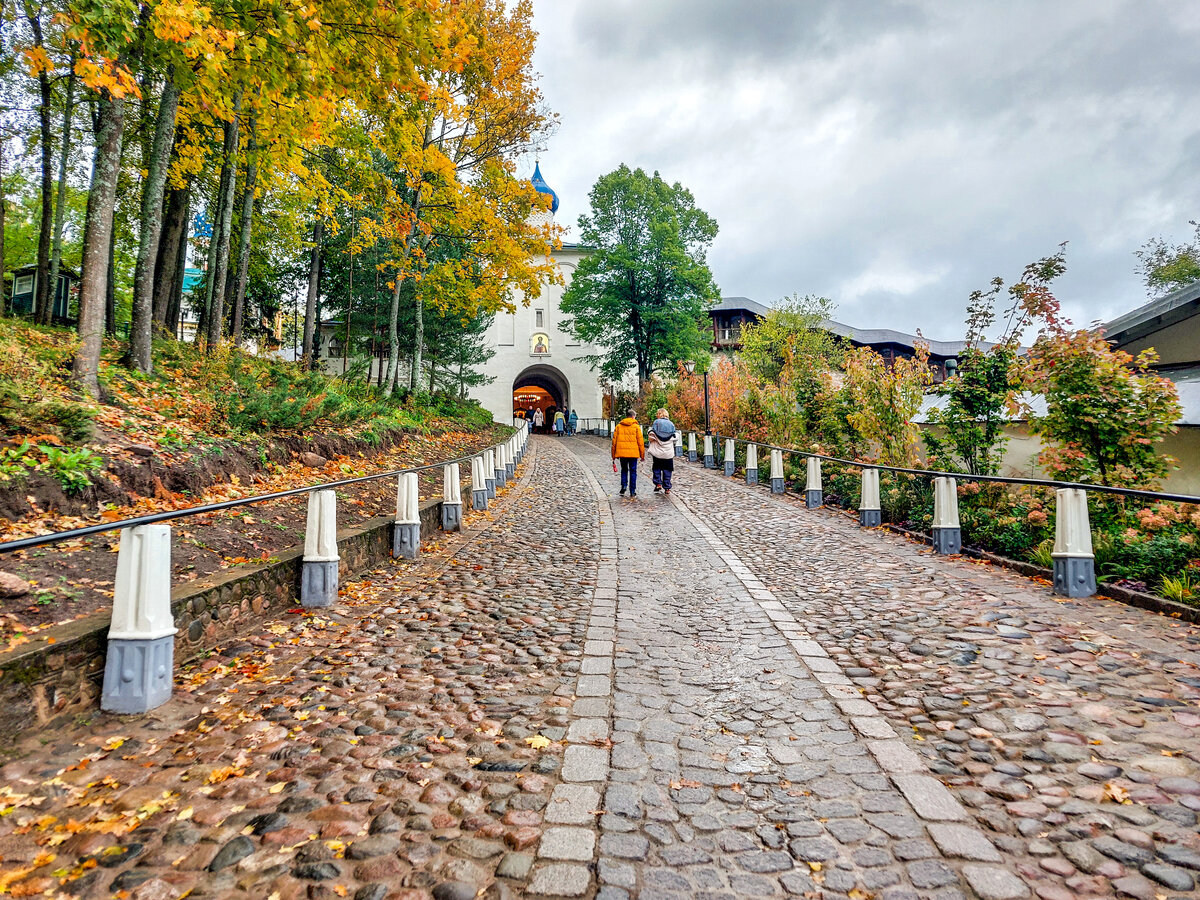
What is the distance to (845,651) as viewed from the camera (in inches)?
193

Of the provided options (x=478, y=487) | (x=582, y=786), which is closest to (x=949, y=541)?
(x=582, y=786)

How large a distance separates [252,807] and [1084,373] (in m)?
8.88

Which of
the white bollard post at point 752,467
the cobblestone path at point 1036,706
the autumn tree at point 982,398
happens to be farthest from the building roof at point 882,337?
the cobblestone path at point 1036,706

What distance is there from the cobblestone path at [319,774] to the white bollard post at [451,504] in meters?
4.17

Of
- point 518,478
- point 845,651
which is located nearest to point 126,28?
point 845,651

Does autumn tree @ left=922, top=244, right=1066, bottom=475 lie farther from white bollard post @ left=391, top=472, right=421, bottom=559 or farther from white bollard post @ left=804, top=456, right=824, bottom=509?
white bollard post @ left=391, top=472, right=421, bottom=559

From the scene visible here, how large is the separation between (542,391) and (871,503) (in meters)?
58.9

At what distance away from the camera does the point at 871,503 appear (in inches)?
433

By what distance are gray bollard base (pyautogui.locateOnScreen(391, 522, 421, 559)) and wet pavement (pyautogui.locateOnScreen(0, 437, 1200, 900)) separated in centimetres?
173

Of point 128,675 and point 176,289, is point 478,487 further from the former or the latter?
point 176,289

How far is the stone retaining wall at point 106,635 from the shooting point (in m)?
3.16

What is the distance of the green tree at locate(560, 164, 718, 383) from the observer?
3538 centimetres

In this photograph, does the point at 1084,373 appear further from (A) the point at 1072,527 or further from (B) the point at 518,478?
(B) the point at 518,478

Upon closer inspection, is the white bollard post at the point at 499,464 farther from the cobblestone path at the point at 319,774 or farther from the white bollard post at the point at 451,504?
the cobblestone path at the point at 319,774
